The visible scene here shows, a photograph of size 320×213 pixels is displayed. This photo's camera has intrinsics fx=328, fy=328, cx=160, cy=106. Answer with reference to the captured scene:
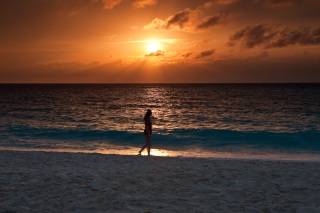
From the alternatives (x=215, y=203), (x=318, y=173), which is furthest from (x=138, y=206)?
(x=318, y=173)

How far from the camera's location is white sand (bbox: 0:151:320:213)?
776cm

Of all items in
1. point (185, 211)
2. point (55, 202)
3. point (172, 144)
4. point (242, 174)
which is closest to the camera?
point (185, 211)

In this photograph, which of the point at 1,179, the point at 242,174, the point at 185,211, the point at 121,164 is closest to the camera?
the point at 185,211

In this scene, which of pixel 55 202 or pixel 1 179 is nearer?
pixel 55 202

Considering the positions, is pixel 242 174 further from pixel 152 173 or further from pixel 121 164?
pixel 121 164

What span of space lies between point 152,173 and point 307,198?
482 centimetres

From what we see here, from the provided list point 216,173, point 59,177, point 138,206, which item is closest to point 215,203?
point 138,206

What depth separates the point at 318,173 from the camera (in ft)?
36.4

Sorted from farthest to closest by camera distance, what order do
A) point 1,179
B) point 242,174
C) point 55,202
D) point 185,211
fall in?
1. point 242,174
2. point 1,179
3. point 55,202
4. point 185,211

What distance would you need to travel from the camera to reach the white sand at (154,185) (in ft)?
25.5

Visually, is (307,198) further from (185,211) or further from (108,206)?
(108,206)

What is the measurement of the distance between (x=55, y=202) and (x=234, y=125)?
26.2 meters

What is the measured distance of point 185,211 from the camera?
24.3 feet

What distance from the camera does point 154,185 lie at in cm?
956
